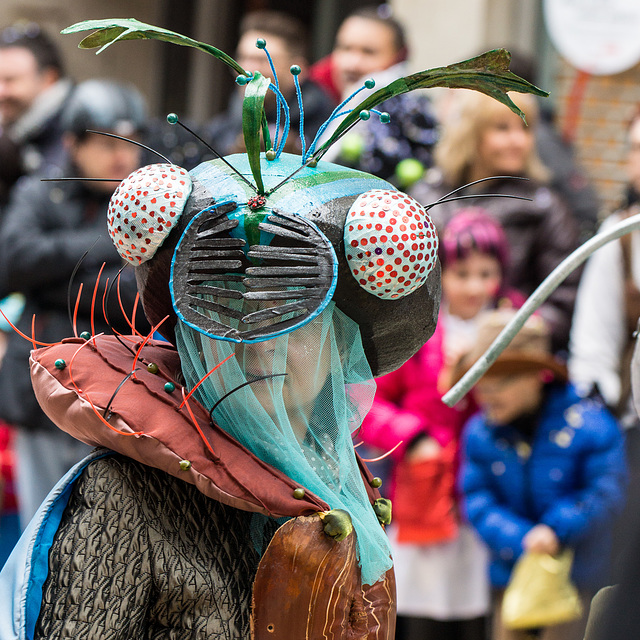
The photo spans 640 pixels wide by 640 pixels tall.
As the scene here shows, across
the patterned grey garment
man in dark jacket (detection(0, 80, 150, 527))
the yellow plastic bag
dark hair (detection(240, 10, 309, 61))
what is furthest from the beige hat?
dark hair (detection(240, 10, 309, 61))

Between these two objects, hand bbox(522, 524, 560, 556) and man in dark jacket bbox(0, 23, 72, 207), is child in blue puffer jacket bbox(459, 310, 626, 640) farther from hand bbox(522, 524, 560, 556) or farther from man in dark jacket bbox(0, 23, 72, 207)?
man in dark jacket bbox(0, 23, 72, 207)

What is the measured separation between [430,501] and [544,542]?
396 mm

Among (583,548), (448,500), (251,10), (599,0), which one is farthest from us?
(251,10)

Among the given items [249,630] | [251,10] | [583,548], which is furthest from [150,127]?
[251,10]

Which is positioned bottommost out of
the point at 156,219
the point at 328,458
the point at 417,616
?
the point at 417,616

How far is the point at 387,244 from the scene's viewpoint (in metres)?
1.42

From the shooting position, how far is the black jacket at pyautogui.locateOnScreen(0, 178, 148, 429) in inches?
142

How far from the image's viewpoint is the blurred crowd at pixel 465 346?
10.5ft

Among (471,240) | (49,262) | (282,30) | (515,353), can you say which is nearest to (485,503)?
(515,353)

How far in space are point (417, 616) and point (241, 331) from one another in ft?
7.33

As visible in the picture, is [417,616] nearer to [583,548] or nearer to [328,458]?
[583,548]

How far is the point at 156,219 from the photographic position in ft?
4.75

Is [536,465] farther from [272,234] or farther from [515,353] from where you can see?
[272,234]

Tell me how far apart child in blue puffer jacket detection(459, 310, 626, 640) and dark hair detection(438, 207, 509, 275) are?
303mm
